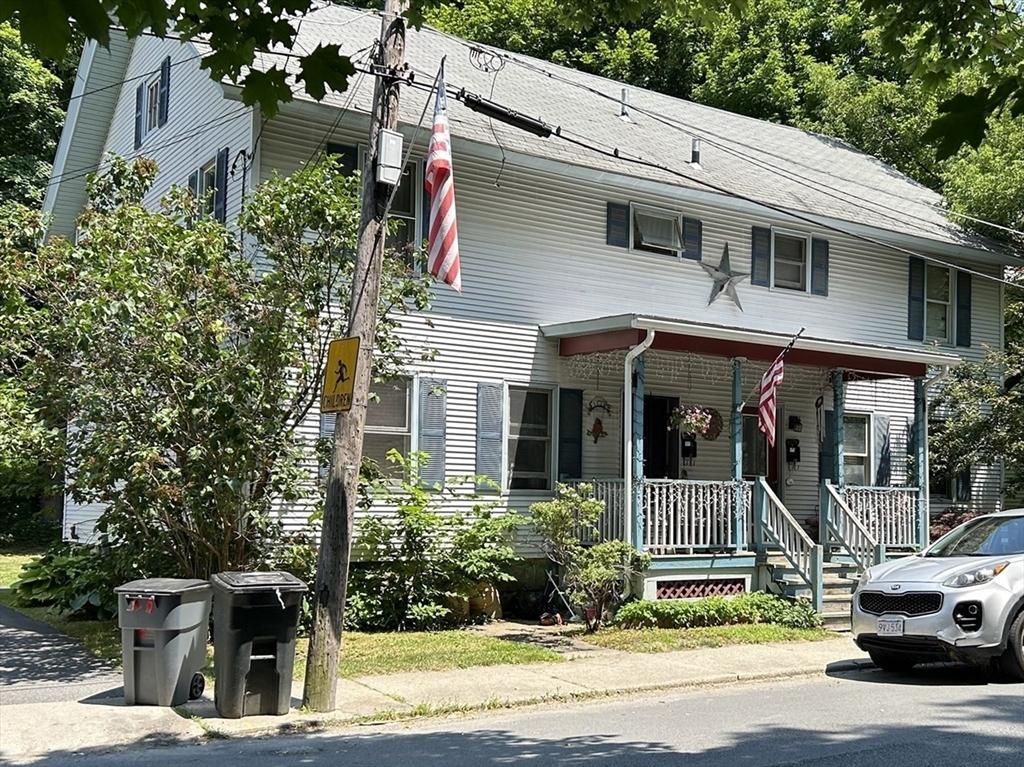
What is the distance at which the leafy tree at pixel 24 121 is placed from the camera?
28016 mm

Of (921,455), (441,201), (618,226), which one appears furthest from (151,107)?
(921,455)

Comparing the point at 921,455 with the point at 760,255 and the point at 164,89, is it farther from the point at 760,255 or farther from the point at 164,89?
the point at 164,89

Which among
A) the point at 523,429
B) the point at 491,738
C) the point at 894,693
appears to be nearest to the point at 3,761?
the point at 491,738

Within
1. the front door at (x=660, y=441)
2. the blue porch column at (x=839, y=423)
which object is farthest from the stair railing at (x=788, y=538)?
the front door at (x=660, y=441)

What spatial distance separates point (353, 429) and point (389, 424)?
5.75m

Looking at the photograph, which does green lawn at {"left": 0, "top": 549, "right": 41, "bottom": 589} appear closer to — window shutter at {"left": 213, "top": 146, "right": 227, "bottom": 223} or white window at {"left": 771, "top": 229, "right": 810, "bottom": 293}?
window shutter at {"left": 213, "top": 146, "right": 227, "bottom": 223}

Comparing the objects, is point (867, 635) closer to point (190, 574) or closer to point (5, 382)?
point (190, 574)

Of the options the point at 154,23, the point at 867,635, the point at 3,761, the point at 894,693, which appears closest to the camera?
the point at 154,23

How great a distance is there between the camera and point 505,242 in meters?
16.0

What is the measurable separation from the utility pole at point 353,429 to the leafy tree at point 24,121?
20.8m

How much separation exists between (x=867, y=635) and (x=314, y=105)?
30.0 ft

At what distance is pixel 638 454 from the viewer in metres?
14.8

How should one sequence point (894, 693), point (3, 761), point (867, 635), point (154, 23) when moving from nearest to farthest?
point (154, 23) < point (3, 761) < point (894, 693) < point (867, 635)

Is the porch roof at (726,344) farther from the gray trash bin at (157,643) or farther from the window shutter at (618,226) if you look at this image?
the gray trash bin at (157,643)
